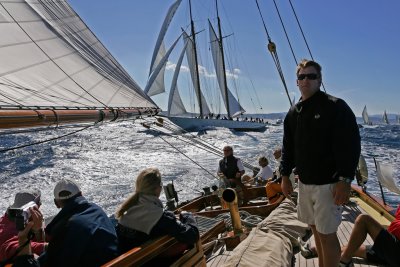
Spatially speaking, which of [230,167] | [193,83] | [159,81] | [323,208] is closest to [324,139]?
[323,208]

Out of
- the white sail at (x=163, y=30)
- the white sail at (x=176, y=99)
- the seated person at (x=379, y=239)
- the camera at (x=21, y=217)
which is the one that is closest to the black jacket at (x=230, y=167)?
the seated person at (x=379, y=239)

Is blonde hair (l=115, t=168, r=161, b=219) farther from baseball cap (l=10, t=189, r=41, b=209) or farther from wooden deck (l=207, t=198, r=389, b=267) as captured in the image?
wooden deck (l=207, t=198, r=389, b=267)

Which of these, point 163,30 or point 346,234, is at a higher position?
point 163,30

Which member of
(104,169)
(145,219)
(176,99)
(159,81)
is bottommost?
(104,169)

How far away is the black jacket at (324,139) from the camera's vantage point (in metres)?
2.61

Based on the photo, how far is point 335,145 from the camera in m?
2.64

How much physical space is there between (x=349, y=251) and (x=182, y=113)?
5334 cm

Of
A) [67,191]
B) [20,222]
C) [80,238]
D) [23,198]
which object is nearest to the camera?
[20,222]

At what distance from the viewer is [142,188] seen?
2.87 m

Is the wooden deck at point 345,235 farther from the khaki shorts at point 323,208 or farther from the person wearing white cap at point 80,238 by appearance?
the person wearing white cap at point 80,238

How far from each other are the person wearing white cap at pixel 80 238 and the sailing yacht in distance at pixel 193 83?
36.6 m

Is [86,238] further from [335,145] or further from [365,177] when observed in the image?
[365,177]

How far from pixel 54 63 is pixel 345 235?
166 inches

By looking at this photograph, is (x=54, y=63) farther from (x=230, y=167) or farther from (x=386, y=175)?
(x=386, y=175)
